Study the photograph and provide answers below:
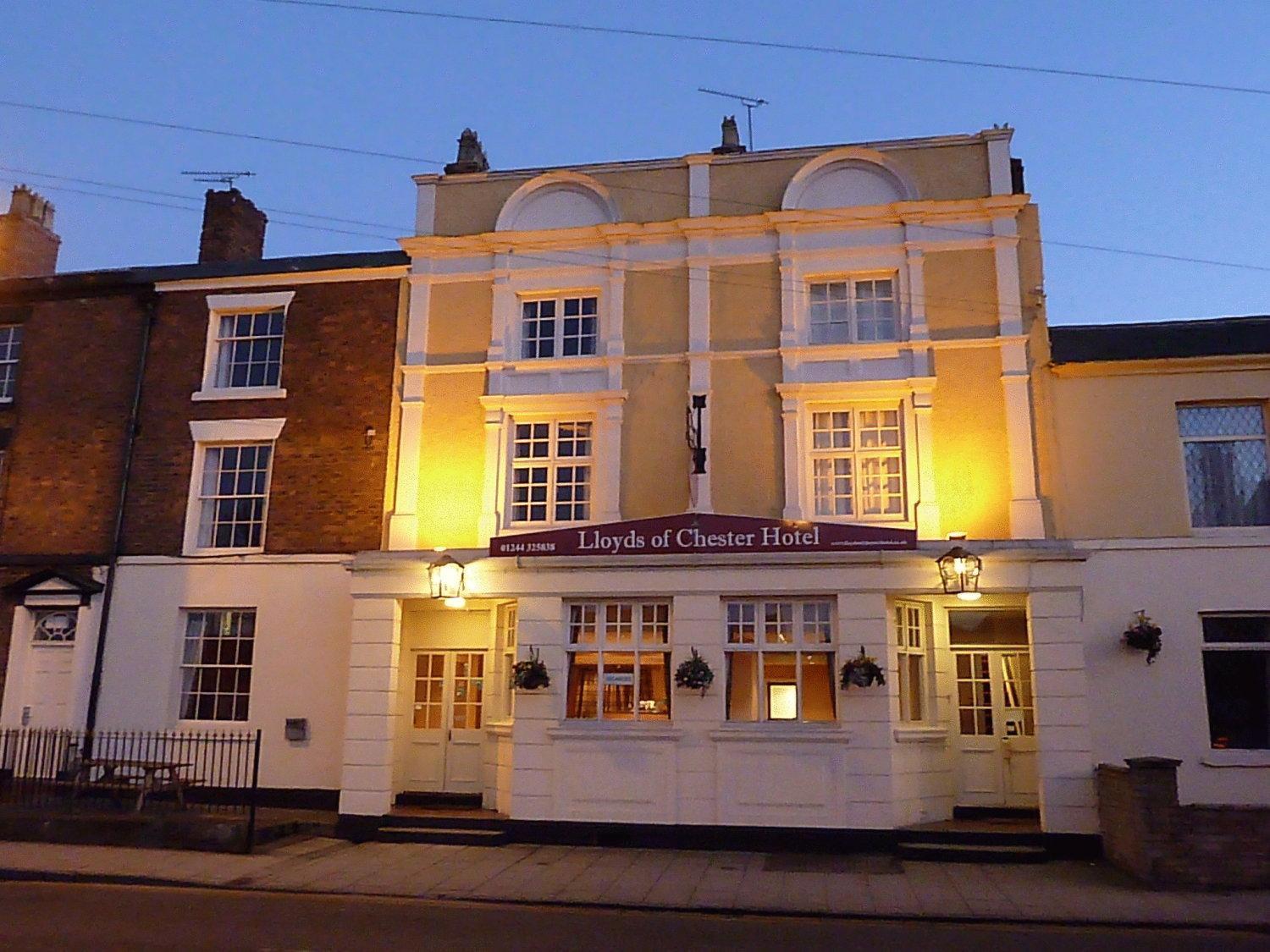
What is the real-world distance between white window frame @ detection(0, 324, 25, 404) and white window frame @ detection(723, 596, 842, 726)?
13.1 m

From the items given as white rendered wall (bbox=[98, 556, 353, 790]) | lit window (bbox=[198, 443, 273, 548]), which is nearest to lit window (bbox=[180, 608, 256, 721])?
white rendered wall (bbox=[98, 556, 353, 790])

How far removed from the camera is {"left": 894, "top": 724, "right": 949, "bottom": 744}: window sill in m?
13.9

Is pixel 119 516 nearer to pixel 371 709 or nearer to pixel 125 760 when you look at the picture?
pixel 125 760

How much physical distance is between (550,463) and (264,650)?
208 inches

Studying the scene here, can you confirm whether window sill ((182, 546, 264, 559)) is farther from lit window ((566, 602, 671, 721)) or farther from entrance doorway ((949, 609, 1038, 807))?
entrance doorway ((949, 609, 1038, 807))

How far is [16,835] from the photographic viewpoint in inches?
541

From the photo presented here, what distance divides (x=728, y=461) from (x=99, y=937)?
9.83 meters

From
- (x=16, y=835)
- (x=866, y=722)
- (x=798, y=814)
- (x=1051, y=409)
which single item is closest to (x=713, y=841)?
(x=798, y=814)

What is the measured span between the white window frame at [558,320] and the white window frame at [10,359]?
903cm

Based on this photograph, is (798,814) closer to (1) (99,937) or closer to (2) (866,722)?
(2) (866,722)

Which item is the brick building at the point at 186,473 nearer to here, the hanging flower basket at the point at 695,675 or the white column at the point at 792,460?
the hanging flower basket at the point at 695,675

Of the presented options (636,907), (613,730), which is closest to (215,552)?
(613,730)

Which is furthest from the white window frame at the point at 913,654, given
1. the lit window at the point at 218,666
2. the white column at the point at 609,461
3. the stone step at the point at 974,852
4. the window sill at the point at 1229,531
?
the lit window at the point at 218,666

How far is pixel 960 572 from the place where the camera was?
1349 cm
